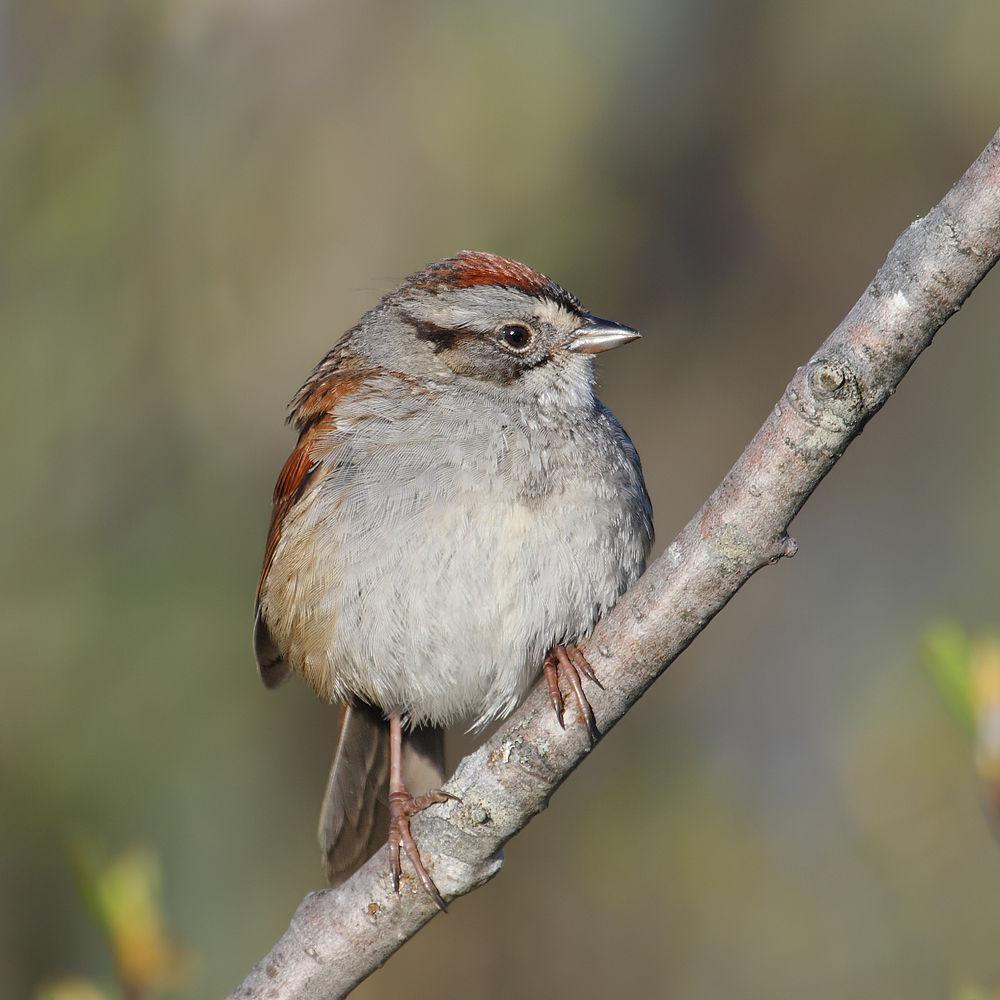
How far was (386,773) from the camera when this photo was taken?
444cm

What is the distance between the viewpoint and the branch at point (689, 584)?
2.53m

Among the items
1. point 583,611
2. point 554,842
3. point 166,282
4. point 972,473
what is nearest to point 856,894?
point 554,842

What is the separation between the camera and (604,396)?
686cm

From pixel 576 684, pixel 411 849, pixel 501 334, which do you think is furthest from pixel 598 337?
pixel 411 849

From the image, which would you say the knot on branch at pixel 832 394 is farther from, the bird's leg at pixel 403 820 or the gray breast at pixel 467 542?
the bird's leg at pixel 403 820

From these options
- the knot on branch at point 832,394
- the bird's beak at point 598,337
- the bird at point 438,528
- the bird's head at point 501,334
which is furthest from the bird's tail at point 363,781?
the knot on branch at point 832,394

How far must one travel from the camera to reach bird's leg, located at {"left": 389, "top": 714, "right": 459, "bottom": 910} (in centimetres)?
328

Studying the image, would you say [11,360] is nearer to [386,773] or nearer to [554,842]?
[386,773]

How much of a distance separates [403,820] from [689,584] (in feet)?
3.87

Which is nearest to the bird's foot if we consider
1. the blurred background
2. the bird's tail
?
the bird's tail

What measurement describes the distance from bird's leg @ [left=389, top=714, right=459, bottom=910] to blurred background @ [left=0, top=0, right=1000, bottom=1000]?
173 centimetres

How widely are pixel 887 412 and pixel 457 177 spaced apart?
2.66 m

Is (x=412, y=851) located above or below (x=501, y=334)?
below

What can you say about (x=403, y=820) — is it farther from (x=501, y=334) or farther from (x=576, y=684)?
(x=501, y=334)
